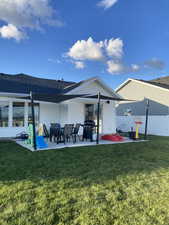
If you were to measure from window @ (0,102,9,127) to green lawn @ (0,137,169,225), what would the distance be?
563 centimetres

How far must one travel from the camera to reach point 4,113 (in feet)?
36.6

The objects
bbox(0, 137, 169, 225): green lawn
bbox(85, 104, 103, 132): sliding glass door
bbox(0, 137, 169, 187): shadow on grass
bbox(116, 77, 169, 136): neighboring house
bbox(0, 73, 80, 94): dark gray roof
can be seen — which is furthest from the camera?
bbox(116, 77, 169, 136): neighboring house

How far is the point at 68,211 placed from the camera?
293 cm

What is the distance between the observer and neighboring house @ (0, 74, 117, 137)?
36.7 ft

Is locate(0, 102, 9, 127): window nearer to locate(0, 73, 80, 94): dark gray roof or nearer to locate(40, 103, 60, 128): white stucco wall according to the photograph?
locate(0, 73, 80, 94): dark gray roof

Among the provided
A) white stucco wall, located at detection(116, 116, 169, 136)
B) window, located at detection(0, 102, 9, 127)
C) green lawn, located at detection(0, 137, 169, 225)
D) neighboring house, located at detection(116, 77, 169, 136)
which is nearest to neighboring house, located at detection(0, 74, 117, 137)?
window, located at detection(0, 102, 9, 127)

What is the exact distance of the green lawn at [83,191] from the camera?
2773 mm

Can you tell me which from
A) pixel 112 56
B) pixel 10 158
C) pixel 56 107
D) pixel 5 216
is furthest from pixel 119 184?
pixel 112 56

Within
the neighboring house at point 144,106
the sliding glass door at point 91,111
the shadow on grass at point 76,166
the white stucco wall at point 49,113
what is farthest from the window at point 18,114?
the neighboring house at point 144,106

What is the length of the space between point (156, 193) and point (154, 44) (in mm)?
17462

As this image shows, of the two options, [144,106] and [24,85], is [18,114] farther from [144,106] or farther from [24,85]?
[144,106]

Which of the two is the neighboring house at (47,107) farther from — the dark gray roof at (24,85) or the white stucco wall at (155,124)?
the white stucco wall at (155,124)

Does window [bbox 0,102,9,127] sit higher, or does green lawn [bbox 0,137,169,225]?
window [bbox 0,102,9,127]

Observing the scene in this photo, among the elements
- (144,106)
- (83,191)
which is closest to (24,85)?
(83,191)
